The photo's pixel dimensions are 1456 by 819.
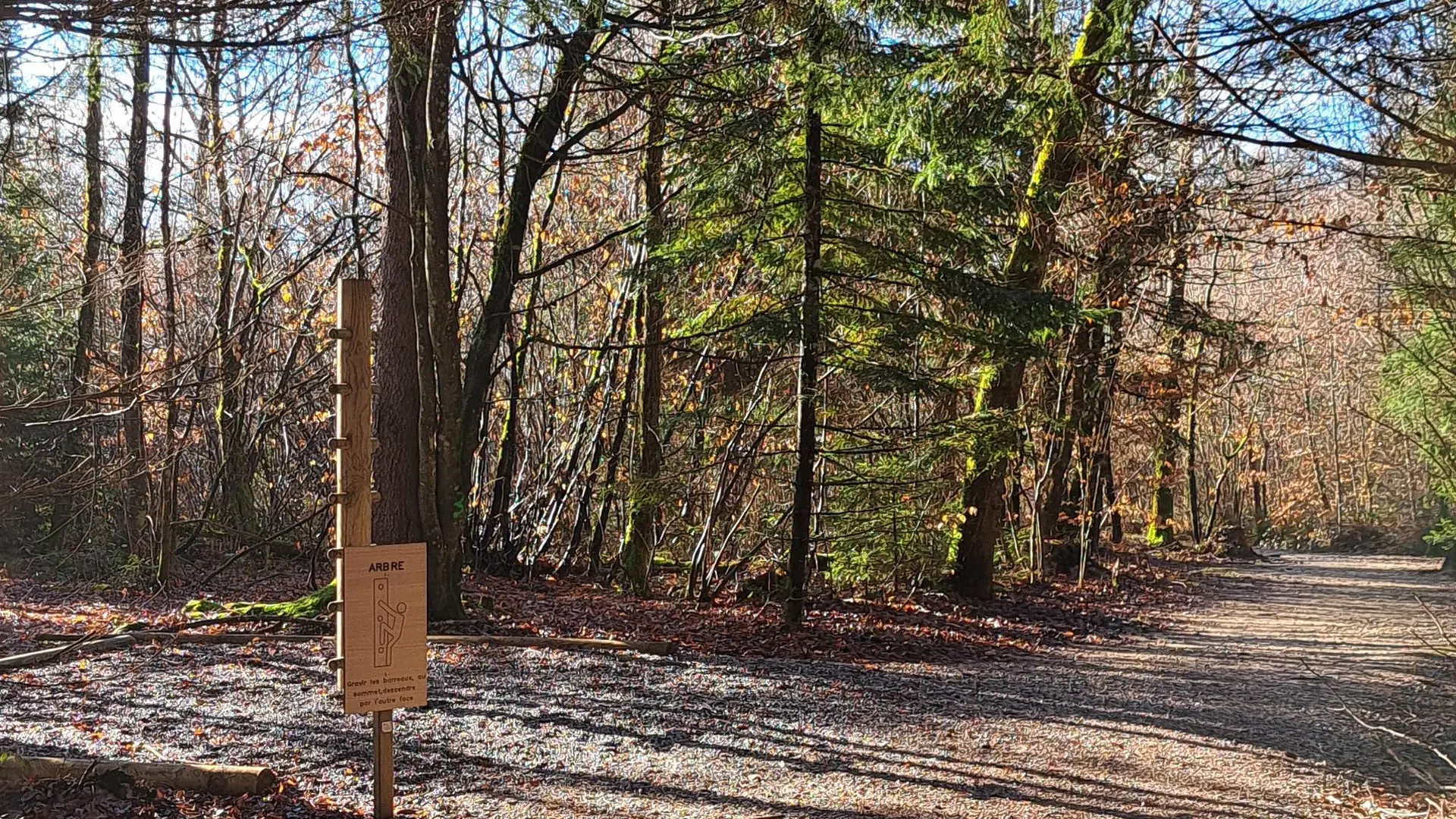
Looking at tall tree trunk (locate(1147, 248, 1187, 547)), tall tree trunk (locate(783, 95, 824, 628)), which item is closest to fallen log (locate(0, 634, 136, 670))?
tall tree trunk (locate(783, 95, 824, 628))

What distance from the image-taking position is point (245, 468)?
518 inches

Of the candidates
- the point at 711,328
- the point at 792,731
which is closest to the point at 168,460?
the point at 711,328

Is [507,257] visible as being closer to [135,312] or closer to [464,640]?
[464,640]

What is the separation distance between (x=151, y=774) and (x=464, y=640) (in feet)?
12.3

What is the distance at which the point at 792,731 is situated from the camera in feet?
20.8

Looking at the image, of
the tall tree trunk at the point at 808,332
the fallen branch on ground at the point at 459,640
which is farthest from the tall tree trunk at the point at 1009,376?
the fallen branch on ground at the point at 459,640

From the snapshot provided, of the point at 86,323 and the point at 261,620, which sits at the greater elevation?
the point at 86,323

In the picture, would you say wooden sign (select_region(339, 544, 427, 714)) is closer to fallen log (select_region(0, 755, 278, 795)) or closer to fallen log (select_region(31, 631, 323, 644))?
fallen log (select_region(0, 755, 278, 795))

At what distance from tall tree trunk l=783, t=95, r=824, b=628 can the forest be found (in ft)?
0.19

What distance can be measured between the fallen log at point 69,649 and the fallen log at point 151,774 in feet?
9.02

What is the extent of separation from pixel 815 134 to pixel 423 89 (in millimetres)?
3492

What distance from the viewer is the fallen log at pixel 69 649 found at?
690 cm

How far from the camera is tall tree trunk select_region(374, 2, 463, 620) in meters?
8.47

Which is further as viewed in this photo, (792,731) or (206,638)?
(206,638)
